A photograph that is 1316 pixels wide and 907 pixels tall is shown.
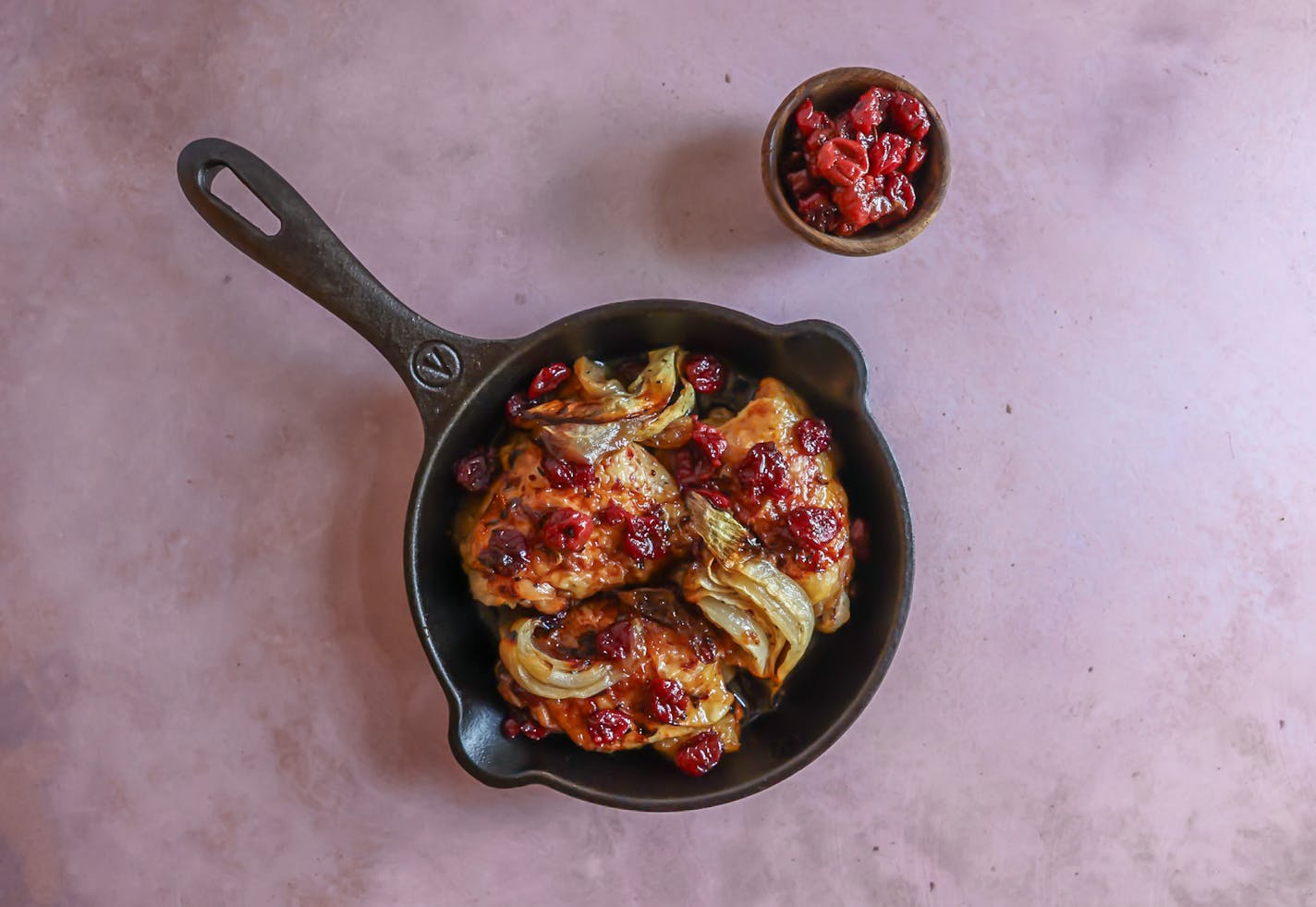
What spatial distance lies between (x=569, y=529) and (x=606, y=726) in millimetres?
605

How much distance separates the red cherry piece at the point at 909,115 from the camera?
3119 millimetres

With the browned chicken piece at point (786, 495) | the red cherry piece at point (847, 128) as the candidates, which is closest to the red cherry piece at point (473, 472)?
the browned chicken piece at point (786, 495)

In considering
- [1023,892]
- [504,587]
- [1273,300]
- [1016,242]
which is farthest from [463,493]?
[1273,300]

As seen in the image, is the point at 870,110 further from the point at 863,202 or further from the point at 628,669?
the point at 628,669

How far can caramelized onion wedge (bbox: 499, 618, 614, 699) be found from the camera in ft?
9.64

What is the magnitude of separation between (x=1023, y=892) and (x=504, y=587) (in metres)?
2.20

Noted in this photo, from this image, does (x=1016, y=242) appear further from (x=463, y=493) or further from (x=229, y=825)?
(x=229, y=825)

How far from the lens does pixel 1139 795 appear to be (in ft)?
11.8

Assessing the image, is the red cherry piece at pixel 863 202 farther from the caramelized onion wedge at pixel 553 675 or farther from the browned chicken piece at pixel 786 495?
the caramelized onion wedge at pixel 553 675

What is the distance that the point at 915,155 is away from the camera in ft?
10.3

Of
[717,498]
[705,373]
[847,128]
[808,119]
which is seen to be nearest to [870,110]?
[847,128]

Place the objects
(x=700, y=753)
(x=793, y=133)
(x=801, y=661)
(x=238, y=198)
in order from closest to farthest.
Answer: (x=700, y=753)
(x=793, y=133)
(x=801, y=661)
(x=238, y=198)

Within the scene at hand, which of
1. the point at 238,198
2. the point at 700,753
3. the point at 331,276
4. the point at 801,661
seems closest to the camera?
the point at 331,276

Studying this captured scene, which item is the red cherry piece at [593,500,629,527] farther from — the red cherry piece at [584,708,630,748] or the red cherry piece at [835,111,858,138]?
the red cherry piece at [835,111,858,138]
